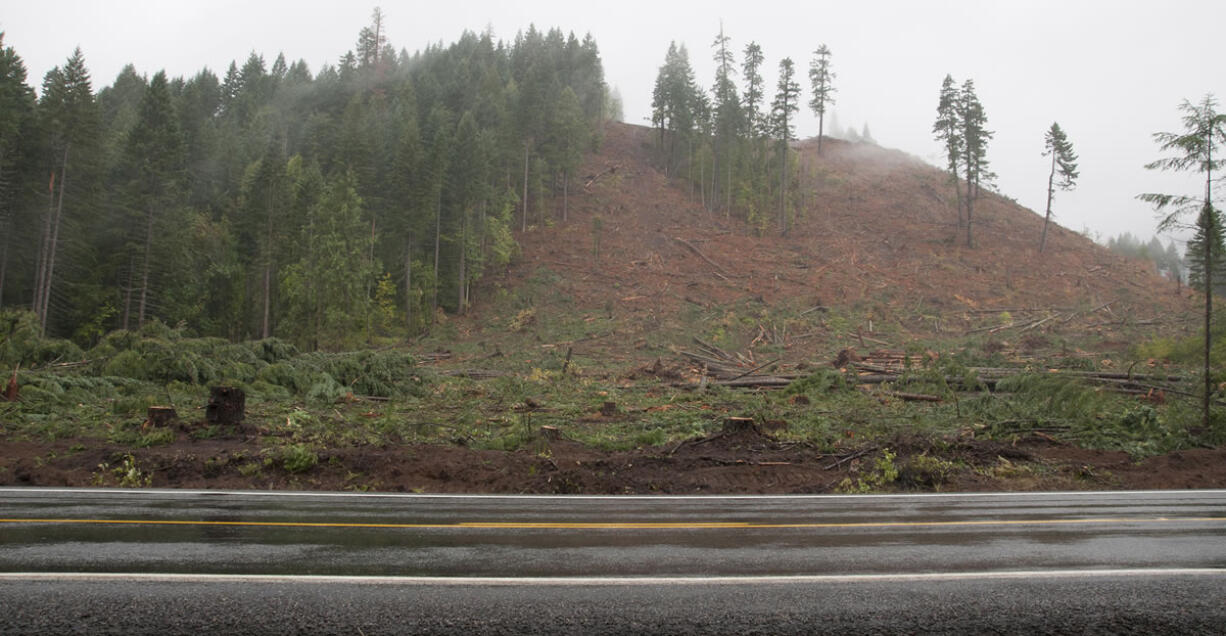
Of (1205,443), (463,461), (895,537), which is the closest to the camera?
(895,537)

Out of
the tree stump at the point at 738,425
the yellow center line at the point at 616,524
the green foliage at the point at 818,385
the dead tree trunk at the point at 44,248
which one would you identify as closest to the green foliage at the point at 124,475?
the yellow center line at the point at 616,524

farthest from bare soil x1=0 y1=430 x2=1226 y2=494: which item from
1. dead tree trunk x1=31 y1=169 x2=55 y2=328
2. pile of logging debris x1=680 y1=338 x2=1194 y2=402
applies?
dead tree trunk x1=31 y1=169 x2=55 y2=328

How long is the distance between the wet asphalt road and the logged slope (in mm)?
32205

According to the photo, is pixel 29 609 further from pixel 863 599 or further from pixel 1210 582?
pixel 1210 582

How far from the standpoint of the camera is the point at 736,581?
17.4ft

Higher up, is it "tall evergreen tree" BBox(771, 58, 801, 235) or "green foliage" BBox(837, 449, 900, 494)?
"tall evergreen tree" BBox(771, 58, 801, 235)

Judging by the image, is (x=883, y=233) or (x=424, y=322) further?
(x=883, y=233)

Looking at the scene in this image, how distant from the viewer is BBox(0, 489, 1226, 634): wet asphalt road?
4457mm

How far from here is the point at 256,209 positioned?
146ft

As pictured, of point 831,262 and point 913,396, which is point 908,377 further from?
point 831,262

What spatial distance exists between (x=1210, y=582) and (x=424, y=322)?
145 feet

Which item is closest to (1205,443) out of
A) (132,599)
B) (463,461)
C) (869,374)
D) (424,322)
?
(869,374)

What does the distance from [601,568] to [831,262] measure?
5228 centimetres

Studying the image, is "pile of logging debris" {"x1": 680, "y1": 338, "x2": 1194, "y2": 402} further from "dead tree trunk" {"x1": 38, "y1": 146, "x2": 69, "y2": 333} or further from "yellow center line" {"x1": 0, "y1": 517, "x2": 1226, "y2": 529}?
"dead tree trunk" {"x1": 38, "y1": 146, "x2": 69, "y2": 333}
